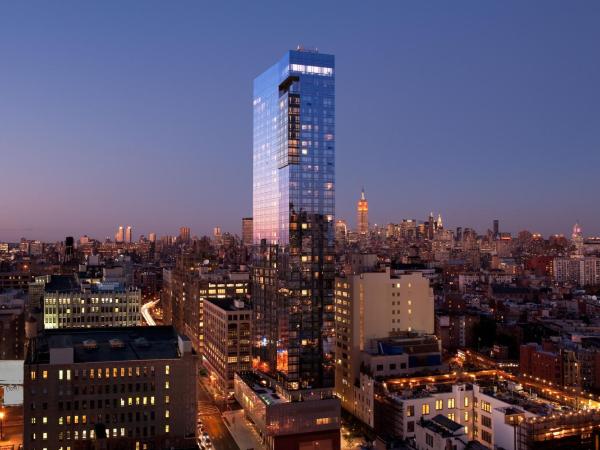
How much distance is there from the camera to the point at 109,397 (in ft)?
152

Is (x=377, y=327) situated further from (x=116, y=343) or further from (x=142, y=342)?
(x=116, y=343)

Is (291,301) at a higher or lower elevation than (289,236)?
lower

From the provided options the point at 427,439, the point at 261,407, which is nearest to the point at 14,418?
the point at 261,407

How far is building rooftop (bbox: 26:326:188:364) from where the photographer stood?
4825 cm

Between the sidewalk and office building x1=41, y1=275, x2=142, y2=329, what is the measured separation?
2102cm

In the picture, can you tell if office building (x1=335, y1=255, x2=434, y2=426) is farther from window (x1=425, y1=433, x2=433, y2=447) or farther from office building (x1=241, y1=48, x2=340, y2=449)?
window (x1=425, y1=433, x2=433, y2=447)

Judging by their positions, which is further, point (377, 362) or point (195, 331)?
point (195, 331)

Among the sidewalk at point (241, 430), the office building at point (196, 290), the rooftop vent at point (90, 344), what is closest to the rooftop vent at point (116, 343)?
the rooftop vent at point (90, 344)

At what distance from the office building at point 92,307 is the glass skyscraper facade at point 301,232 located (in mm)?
17390

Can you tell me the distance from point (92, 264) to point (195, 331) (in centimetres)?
5874

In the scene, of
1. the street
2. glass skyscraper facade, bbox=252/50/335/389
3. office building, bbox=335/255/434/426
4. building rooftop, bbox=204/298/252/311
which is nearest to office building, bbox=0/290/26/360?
building rooftop, bbox=204/298/252/311

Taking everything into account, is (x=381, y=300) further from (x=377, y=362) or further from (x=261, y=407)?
(x=261, y=407)

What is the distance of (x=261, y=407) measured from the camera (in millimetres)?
55188

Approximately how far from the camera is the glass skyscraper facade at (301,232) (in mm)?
68062
